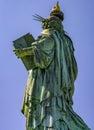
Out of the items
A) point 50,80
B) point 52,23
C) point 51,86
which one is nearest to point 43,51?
point 50,80

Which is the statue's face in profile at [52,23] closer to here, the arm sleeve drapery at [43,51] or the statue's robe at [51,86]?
the statue's robe at [51,86]

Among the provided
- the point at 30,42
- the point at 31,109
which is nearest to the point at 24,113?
→ the point at 31,109

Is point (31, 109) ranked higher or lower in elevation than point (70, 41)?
lower

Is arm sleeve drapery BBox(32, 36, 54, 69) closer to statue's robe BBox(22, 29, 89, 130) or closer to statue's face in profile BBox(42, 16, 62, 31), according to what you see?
statue's robe BBox(22, 29, 89, 130)

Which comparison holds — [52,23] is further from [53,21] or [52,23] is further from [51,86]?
[51,86]

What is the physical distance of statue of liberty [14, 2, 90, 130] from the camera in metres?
21.0

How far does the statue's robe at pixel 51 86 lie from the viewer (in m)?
21.0

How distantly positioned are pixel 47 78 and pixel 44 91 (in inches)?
23.2

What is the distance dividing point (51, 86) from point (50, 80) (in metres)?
0.25

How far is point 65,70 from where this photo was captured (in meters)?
22.4

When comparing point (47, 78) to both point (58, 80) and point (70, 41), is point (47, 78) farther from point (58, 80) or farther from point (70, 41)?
point (70, 41)

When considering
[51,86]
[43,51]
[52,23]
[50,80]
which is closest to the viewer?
[51,86]

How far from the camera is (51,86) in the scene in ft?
71.0

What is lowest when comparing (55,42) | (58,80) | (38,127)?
(38,127)
